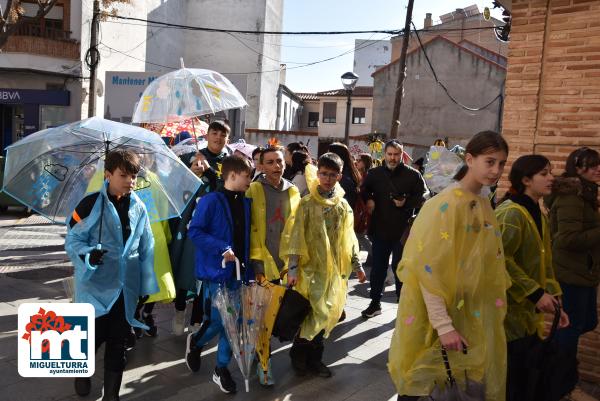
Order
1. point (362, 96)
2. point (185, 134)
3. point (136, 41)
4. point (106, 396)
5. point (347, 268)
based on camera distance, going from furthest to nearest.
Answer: point (362, 96) → point (136, 41) → point (185, 134) → point (347, 268) → point (106, 396)

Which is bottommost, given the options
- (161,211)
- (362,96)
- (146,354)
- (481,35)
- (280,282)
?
(146,354)

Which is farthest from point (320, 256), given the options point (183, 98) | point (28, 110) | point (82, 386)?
point (28, 110)

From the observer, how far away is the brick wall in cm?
456

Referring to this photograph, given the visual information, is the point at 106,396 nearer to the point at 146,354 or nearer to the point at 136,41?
the point at 146,354

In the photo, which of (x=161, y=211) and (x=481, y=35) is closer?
(x=161, y=211)

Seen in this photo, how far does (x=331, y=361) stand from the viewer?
4805 millimetres

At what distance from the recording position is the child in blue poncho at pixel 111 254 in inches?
139

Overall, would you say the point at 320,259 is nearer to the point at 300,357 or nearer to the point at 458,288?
the point at 300,357

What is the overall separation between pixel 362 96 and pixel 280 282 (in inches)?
1527

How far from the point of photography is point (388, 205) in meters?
6.26

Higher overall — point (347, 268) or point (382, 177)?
point (382, 177)

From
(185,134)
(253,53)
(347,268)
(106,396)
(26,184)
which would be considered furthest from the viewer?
(253,53)

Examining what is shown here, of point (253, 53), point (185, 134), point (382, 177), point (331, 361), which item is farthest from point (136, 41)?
point (331, 361)

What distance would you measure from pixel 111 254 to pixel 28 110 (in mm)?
19457
